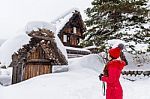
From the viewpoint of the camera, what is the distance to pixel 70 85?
9.98 metres

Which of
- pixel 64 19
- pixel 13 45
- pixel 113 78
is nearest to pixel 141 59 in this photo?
pixel 13 45

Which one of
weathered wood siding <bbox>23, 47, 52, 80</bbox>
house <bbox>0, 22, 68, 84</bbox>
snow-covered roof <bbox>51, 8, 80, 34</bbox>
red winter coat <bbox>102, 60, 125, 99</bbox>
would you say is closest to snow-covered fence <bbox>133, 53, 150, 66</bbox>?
house <bbox>0, 22, 68, 84</bbox>

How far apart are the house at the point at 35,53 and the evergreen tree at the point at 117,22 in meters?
2.63

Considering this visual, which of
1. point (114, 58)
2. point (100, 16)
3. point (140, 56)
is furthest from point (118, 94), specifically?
point (140, 56)

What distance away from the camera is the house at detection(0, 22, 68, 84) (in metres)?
11.8

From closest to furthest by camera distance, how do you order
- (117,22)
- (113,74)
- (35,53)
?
(113,74) → (35,53) → (117,22)

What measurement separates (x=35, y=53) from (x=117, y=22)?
5345 millimetres

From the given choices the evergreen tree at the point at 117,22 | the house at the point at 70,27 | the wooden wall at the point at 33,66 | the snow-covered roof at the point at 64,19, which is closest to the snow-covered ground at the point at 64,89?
the wooden wall at the point at 33,66

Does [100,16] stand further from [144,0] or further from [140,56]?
[140,56]

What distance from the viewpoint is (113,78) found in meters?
5.96

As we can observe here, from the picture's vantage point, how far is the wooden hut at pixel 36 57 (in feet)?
39.9

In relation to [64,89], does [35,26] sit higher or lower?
higher

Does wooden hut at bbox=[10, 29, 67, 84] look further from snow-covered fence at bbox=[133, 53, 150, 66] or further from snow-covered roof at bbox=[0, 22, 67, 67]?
snow-covered fence at bbox=[133, 53, 150, 66]

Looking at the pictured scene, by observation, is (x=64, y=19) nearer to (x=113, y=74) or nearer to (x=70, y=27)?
(x=70, y=27)
